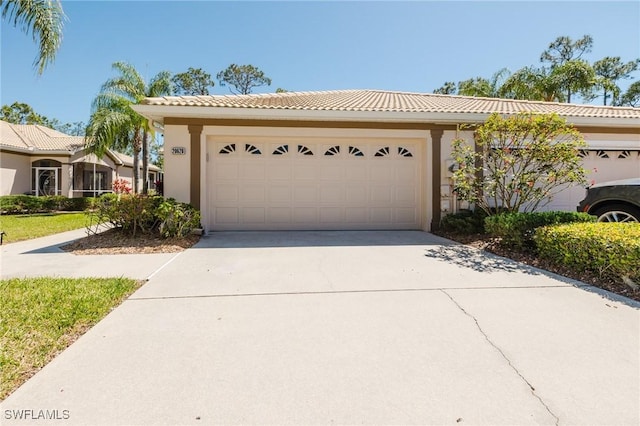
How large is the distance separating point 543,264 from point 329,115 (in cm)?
549

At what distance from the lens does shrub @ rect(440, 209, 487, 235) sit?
25.1 feet

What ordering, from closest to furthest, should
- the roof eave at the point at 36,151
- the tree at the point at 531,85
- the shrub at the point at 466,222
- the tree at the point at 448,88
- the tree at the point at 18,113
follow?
the shrub at the point at 466,222 < the roof eave at the point at 36,151 < the tree at the point at 531,85 < the tree at the point at 448,88 < the tree at the point at 18,113

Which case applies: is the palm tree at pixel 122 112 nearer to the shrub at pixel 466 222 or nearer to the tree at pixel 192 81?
the shrub at pixel 466 222

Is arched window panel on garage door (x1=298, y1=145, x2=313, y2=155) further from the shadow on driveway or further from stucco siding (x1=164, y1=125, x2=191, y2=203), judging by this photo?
stucco siding (x1=164, y1=125, x2=191, y2=203)

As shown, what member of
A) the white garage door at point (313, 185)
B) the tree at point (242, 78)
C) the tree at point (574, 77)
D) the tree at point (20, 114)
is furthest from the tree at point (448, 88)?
the tree at point (20, 114)

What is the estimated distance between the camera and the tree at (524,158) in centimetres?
618

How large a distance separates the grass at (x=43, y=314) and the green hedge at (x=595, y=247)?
5991 mm

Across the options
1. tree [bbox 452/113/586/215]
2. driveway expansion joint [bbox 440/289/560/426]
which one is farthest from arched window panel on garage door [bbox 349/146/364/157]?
driveway expansion joint [bbox 440/289/560/426]

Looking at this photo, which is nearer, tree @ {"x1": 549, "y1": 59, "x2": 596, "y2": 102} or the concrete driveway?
the concrete driveway

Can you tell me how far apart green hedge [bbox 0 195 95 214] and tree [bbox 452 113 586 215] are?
15.4 metres

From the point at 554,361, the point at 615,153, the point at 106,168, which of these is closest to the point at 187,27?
the point at 554,361

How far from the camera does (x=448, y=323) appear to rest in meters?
2.95

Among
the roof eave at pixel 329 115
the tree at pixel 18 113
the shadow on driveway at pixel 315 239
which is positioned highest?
the tree at pixel 18 113

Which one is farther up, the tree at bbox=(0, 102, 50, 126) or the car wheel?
the tree at bbox=(0, 102, 50, 126)
